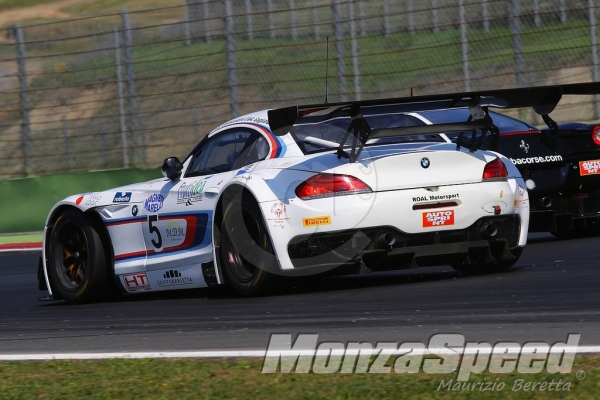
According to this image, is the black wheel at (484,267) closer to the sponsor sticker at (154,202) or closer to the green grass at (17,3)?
the sponsor sticker at (154,202)

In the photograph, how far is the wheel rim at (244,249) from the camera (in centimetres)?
759

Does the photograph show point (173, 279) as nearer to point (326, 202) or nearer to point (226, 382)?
point (326, 202)

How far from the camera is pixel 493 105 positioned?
772cm

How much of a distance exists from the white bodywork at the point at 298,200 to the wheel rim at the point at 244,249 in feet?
0.61

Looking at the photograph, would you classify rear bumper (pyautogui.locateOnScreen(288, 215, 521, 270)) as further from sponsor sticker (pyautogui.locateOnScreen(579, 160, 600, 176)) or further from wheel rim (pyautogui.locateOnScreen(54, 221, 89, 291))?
sponsor sticker (pyautogui.locateOnScreen(579, 160, 600, 176))

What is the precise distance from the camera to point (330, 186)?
7414 millimetres

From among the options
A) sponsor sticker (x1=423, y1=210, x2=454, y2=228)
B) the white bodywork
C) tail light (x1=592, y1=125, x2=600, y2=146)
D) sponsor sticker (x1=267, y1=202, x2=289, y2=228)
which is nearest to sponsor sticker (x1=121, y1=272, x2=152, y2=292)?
the white bodywork

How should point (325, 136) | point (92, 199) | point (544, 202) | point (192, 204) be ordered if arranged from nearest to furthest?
1. point (325, 136)
2. point (192, 204)
3. point (92, 199)
4. point (544, 202)

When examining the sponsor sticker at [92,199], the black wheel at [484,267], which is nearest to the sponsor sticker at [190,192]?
the sponsor sticker at [92,199]

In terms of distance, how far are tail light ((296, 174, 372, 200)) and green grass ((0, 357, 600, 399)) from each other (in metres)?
2.23

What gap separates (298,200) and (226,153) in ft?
3.66

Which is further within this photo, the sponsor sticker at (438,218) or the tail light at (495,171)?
the tail light at (495,171)

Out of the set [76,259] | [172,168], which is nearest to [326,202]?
[172,168]

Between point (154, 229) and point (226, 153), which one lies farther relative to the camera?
point (154, 229)
